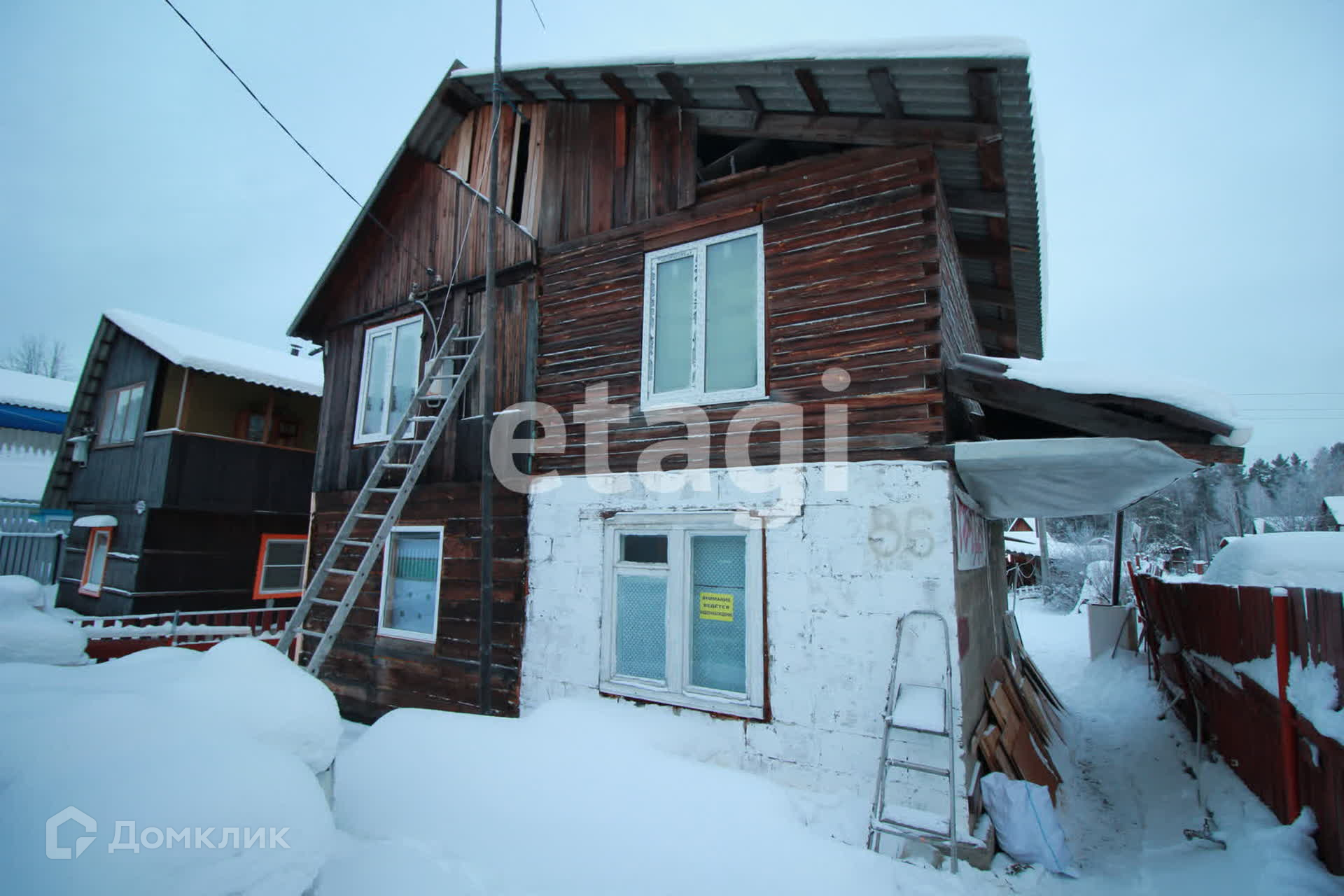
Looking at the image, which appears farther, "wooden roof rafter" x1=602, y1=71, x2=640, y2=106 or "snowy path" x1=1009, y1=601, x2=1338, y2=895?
"wooden roof rafter" x1=602, y1=71, x2=640, y2=106

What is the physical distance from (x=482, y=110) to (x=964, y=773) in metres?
9.65

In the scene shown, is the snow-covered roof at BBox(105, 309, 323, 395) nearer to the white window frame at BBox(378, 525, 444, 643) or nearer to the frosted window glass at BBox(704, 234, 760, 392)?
the white window frame at BBox(378, 525, 444, 643)

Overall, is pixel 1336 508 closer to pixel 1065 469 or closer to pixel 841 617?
pixel 1065 469

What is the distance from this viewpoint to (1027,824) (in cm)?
448

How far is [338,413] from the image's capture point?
9.20 metres

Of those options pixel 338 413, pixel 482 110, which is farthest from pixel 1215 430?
pixel 338 413

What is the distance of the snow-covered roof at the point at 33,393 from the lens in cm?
2233

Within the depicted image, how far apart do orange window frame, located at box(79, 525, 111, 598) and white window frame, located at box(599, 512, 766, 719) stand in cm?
1387

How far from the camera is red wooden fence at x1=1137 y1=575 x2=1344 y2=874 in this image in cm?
375

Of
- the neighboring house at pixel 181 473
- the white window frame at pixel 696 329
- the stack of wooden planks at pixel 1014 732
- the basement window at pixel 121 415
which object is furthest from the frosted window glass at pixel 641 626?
the basement window at pixel 121 415

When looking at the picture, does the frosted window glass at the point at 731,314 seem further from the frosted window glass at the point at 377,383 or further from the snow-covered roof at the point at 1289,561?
the frosted window glass at the point at 377,383

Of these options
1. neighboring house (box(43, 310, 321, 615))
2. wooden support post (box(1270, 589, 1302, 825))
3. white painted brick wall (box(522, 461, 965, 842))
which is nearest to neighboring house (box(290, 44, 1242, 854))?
white painted brick wall (box(522, 461, 965, 842))

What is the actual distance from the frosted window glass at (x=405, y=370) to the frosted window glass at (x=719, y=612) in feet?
16.4

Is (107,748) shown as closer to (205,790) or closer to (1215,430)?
(205,790)
